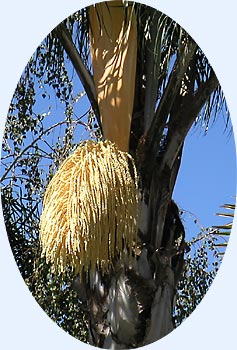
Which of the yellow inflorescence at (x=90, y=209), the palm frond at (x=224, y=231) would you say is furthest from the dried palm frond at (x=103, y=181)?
the palm frond at (x=224, y=231)

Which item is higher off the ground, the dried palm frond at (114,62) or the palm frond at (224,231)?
the dried palm frond at (114,62)

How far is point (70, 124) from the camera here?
187cm

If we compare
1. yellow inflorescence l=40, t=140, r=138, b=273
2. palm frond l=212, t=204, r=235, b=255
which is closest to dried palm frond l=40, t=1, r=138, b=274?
yellow inflorescence l=40, t=140, r=138, b=273

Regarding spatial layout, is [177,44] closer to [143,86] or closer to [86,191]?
[143,86]

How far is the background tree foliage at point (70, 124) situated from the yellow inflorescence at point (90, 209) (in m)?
0.05

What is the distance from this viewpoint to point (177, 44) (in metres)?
1.92

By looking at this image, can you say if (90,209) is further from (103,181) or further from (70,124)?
(70,124)

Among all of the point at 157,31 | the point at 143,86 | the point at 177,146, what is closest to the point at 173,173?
the point at 177,146

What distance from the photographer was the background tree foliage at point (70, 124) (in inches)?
73.6

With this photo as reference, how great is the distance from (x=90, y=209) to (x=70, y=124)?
0.87 feet

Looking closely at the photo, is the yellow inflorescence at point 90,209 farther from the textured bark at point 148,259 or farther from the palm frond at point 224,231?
the palm frond at point 224,231

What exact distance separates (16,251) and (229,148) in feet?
2.04

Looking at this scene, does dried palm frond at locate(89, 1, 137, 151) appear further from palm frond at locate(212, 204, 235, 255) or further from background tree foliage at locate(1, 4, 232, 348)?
palm frond at locate(212, 204, 235, 255)

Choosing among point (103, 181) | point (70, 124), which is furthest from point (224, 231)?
point (70, 124)
